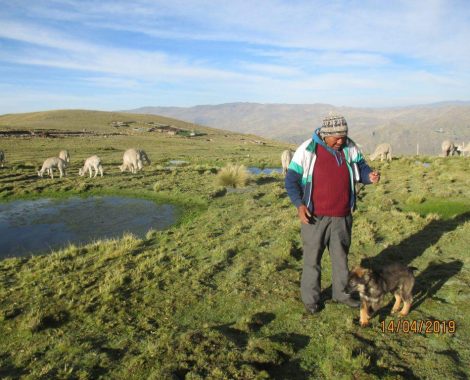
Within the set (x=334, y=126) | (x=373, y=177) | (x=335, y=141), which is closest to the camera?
(x=334, y=126)

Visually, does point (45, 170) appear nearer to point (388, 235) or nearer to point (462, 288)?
point (388, 235)

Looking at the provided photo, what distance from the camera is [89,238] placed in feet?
38.5

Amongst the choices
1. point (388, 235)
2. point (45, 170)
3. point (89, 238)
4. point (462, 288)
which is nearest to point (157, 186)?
point (89, 238)

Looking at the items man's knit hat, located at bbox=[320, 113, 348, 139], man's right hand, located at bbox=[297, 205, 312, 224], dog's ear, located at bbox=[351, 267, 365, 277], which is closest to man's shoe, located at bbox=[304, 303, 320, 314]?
dog's ear, located at bbox=[351, 267, 365, 277]

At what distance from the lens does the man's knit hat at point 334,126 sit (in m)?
5.25

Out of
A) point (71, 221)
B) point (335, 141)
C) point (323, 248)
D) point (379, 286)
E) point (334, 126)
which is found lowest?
point (71, 221)

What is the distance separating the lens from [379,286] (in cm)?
543

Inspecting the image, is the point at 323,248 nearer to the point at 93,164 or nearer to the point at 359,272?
the point at 359,272

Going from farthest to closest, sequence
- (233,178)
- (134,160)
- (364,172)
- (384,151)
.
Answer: (384,151)
(134,160)
(233,178)
(364,172)

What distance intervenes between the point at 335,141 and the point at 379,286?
7.33 ft

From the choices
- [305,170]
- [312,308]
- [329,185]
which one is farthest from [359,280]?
[305,170]
